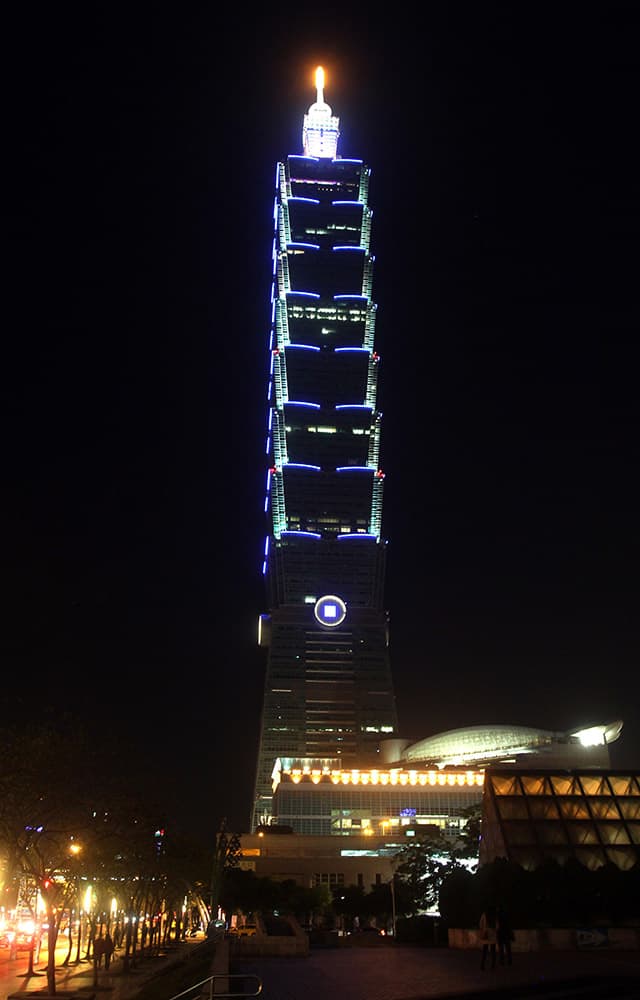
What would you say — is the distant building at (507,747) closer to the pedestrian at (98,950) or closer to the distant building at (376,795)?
the distant building at (376,795)

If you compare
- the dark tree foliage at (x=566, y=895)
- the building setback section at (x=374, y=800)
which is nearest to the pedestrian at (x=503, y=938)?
the dark tree foliage at (x=566, y=895)

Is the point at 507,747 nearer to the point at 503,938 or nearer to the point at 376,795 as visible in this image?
the point at 376,795

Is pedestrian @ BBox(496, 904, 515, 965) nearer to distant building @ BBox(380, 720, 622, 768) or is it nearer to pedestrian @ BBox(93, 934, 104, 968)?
pedestrian @ BBox(93, 934, 104, 968)

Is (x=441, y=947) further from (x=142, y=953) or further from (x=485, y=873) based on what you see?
(x=142, y=953)

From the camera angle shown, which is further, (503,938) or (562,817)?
(562,817)

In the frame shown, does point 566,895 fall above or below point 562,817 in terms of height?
below

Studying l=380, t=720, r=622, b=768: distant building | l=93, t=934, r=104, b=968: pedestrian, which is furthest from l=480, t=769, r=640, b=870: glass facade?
l=380, t=720, r=622, b=768: distant building

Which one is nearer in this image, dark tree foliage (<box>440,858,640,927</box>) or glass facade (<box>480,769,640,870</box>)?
dark tree foliage (<box>440,858,640,927</box>)

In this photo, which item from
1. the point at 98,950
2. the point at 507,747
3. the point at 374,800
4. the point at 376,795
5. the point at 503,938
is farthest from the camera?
the point at 507,747

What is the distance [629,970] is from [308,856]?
117 m

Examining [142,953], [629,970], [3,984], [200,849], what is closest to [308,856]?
[200,849]

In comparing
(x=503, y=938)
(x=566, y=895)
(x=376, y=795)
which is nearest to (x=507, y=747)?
(x=376, y=795)

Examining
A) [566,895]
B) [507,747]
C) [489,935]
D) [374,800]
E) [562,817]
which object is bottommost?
[489,935]

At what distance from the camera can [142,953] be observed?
5766 centimetres
